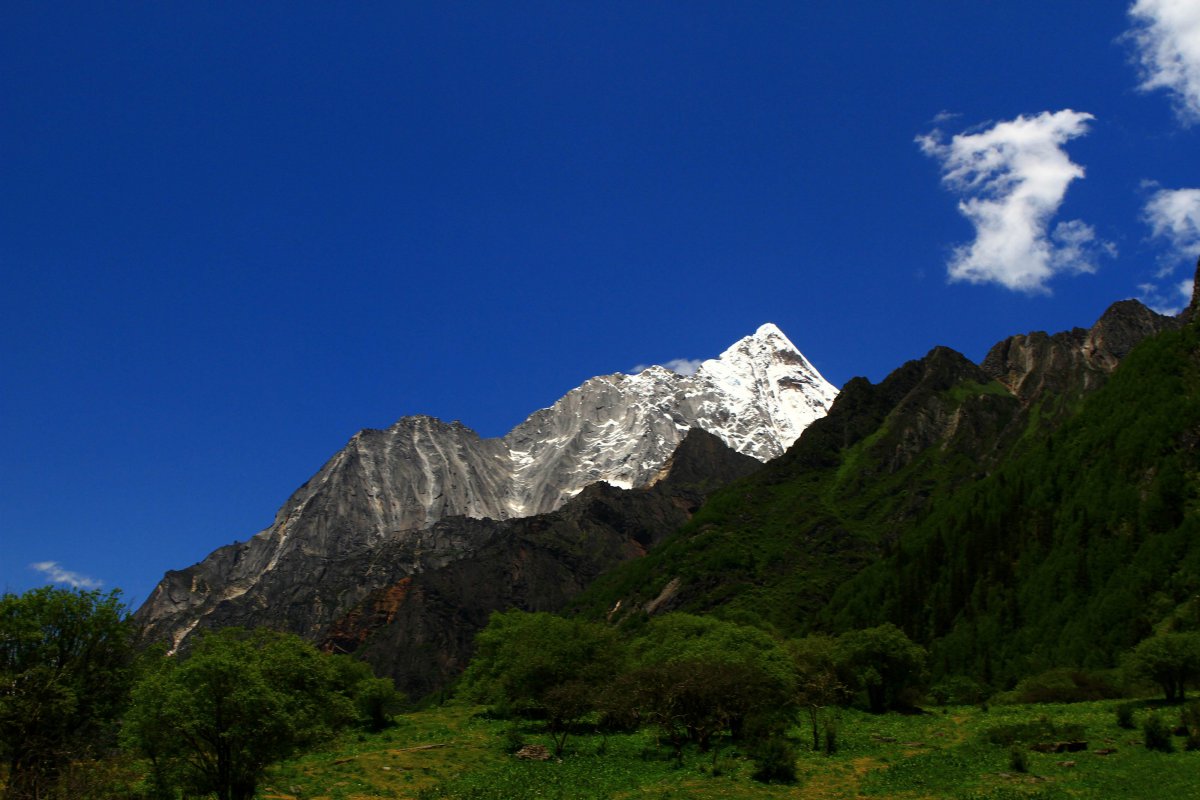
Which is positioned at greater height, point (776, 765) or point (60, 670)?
point (60, 670)

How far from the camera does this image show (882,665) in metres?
90.2

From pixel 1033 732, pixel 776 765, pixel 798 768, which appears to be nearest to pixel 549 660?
pixel 798 768

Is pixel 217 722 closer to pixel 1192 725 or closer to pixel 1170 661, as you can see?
pixel 1192 725

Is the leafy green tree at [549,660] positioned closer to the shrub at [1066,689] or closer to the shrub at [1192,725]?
the shrub at [1192,725]

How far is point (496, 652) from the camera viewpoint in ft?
356

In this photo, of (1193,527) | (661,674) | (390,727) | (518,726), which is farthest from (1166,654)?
(1193,527)

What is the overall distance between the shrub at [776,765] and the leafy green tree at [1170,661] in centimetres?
3358

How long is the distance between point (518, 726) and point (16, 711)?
134ft

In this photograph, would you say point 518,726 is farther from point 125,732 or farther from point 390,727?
point 125,732

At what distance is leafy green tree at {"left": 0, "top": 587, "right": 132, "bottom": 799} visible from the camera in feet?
160

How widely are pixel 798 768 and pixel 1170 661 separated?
32.3m

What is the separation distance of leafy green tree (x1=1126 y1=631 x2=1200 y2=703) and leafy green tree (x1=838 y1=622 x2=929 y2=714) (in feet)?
65.5

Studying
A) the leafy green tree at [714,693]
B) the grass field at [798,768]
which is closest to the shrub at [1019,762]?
the grass field at [798,768]

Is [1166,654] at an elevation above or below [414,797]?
above
